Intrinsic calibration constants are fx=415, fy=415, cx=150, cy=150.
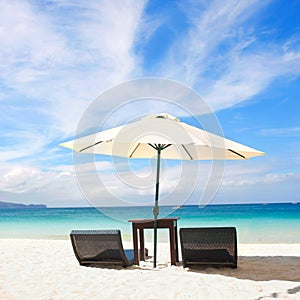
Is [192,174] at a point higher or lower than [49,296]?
higher

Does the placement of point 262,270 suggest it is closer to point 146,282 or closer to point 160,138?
point 146,282


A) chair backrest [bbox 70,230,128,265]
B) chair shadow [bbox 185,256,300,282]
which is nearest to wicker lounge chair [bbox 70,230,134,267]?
chair backrest [bbox 70,230,128,265]

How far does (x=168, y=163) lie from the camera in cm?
759

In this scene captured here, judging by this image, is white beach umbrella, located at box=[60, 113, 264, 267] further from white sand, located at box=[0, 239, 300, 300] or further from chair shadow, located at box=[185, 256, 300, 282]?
white sand, located at box=[0, 239, 300, 300]

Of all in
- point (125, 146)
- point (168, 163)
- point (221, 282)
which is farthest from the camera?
point (168, 163)

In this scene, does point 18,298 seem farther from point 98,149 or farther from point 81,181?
point 98,149

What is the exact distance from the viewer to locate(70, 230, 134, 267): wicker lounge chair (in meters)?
5.46

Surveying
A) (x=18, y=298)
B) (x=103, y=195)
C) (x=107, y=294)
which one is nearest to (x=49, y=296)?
(x=18, y=298)

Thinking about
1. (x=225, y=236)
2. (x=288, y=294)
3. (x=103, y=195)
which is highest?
(x=103, y=195)

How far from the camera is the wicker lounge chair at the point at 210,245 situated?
5.23 meters

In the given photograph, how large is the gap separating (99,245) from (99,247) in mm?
34

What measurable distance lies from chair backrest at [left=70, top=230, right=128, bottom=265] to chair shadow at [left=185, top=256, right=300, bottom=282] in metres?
1.01

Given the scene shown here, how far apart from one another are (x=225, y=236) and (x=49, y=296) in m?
2.32

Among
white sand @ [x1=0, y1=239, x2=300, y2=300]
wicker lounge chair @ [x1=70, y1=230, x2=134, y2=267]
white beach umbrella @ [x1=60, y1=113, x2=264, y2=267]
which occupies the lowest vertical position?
white sand @ [x1=0, y1=239, x2=300, y2=300]
